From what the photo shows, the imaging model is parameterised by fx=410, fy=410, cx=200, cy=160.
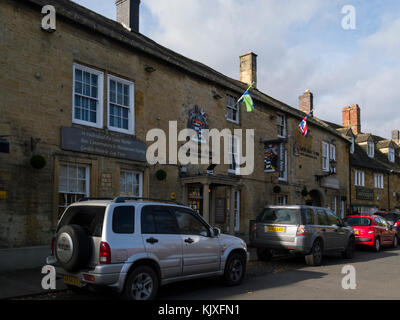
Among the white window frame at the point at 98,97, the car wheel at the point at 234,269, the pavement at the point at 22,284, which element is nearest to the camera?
the pavement at the point at 22,284

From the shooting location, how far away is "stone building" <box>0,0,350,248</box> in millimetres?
10438

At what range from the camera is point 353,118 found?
37.9m

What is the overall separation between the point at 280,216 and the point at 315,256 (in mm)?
1538

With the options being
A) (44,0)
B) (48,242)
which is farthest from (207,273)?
(44,0)

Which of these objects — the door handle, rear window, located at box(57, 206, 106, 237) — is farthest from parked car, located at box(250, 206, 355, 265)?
rear window, located at box(57, 206, 106, 237)

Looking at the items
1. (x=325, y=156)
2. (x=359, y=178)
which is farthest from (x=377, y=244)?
(x=359, y=178)

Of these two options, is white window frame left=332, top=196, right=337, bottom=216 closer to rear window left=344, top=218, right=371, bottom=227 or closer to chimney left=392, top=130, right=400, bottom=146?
rear window left=344, top=218, right=371, bottom=227

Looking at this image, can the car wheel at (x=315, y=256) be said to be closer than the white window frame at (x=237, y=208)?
Yes

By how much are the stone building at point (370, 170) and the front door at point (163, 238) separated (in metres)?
24.5

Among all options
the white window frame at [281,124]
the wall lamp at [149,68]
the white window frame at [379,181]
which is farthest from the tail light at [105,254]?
the white window frame at [379,181]

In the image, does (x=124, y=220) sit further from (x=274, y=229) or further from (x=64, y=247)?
(x=274, y=229)

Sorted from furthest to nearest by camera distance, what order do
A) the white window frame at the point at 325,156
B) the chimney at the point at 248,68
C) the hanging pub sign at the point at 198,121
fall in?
1. the white window frame at the point at 325,156
2. the chimney at the point at 248,68
3. the hanging pub sign at the point at 198,121

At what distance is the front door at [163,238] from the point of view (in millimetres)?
7020

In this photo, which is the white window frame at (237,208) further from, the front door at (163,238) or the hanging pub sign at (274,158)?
the front door at (163,238)
